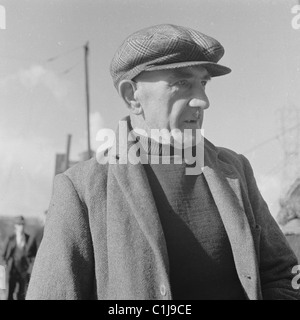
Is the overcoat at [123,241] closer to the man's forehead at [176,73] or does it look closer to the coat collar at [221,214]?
the coat collar at [221,214]

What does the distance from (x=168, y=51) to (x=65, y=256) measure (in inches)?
26.0

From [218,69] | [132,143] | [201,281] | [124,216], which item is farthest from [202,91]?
[201,281]

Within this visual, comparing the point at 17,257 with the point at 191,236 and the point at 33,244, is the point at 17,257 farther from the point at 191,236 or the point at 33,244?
the point at 191,236

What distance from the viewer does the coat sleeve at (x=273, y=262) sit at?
1531 millimetres

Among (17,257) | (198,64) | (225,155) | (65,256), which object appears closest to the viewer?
(65,256)

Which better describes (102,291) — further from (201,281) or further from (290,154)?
(290,154)

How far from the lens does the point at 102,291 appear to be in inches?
54.3

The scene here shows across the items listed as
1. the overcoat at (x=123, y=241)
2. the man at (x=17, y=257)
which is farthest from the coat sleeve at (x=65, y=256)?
the man at (x=17, y=257)

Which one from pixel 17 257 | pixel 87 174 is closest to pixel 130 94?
pixel 87 174

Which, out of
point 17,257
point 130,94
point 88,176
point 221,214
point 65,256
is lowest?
point 65,256

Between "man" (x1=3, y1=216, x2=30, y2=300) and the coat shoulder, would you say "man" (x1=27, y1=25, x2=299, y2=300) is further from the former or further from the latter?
"man" (x1=3, y1=216, x2=30, y2=300)

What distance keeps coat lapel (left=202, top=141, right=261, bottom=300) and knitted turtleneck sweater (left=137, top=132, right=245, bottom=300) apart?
0.11 ft

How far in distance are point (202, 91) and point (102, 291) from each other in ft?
2.13

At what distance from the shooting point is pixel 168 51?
4.82 ft
